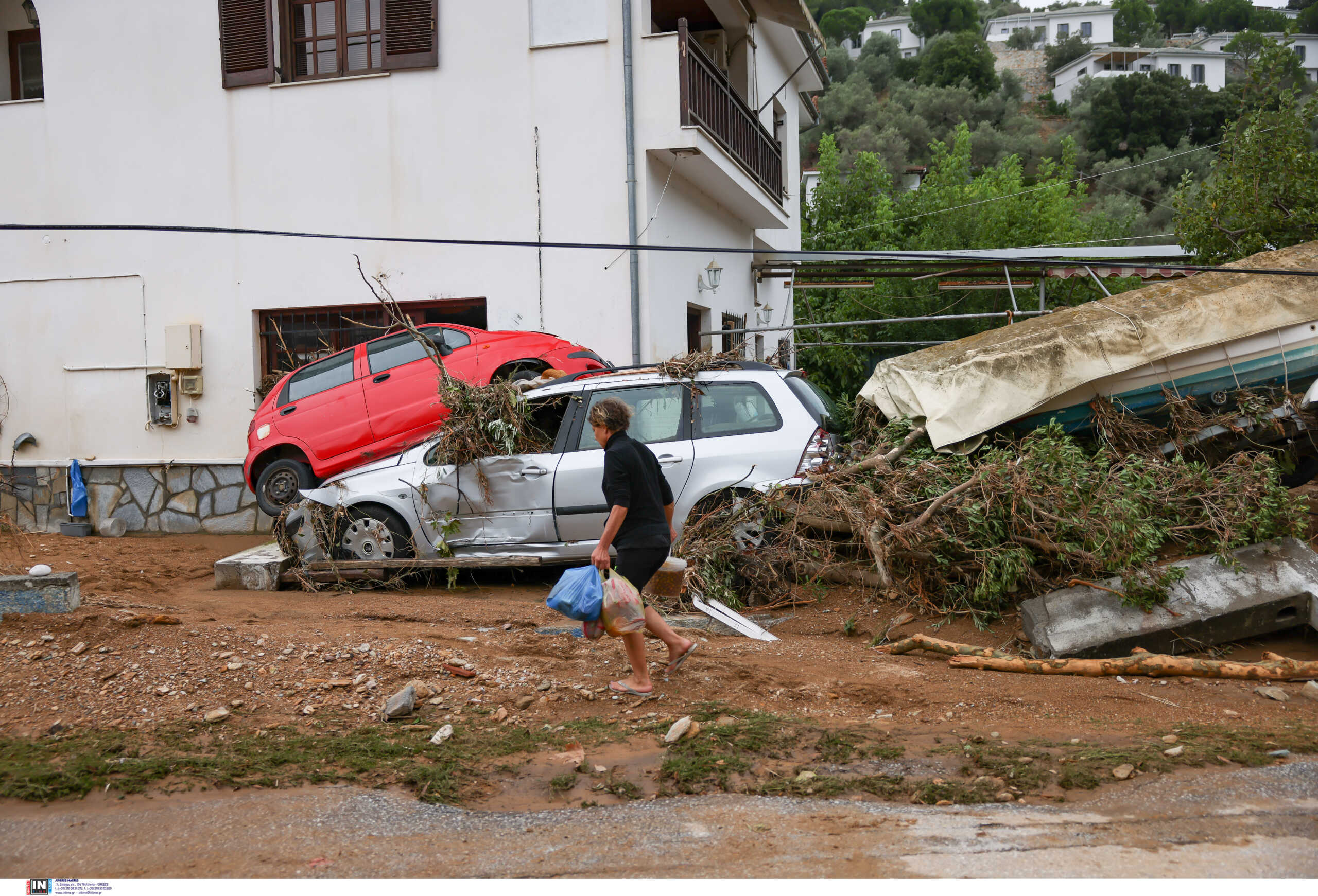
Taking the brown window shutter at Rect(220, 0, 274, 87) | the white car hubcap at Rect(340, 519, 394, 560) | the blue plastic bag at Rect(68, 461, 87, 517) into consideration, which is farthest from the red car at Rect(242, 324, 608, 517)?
the brown window shutter at Rect(220, 0, 274, 87)

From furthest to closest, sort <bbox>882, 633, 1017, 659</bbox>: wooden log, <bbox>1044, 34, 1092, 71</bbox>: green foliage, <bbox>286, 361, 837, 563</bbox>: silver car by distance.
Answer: <bbox>1044, 34, 1092, 71</bbox>: green foliage < <bbox>286, 361, 837, 563</bbox>: silver car < <bbox>882, 633, 1017, 659</bbox>: wooden log

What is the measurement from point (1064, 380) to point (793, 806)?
4.75 meters

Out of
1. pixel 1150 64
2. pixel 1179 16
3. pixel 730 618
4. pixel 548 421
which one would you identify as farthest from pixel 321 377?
pixel 1179 16

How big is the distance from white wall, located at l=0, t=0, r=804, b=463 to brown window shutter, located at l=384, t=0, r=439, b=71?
13 cm

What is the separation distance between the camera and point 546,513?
25.3 ft

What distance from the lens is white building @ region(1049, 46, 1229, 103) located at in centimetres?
7106

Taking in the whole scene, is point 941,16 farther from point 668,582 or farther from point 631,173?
point 668,582

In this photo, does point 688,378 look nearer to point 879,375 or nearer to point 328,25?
point 879,375

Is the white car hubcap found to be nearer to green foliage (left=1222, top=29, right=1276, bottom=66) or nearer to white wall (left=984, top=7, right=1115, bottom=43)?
green foliage (left=1222, top=29, right=1276, bottom=66)

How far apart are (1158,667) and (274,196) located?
10.7 metres

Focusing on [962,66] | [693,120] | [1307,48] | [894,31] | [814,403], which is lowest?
[814,403]

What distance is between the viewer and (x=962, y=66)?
206 ft

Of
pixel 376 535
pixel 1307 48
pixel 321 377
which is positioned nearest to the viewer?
pixel 376 535

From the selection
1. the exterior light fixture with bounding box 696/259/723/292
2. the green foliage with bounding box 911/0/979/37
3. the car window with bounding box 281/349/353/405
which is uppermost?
the green foliage with bounding box 911/0/979/37
